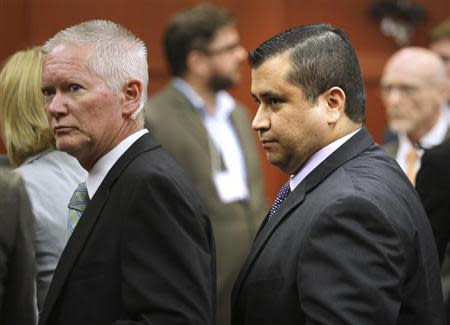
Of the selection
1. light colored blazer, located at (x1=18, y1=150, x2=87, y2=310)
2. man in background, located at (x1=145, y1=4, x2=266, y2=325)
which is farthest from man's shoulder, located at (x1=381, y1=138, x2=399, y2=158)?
light colored blazer, located at (x1=18, y1=150, x2=87, y2=310)

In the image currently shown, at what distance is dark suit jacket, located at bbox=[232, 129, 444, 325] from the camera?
8.68 ft

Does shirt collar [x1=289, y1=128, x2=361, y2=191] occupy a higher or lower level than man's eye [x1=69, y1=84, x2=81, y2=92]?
lower

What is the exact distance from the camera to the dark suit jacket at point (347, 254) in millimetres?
2646

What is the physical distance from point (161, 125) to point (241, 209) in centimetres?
64

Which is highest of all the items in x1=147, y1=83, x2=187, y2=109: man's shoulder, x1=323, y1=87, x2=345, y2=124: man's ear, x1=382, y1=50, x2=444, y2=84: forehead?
x1=323, y1=87, x2=345, y2=124: man's ear

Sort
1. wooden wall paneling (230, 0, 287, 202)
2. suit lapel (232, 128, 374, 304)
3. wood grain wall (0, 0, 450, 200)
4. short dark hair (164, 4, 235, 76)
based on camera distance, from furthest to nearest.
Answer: wooden wall paneling (230, 0, 287, 202) < short dark hair (164, 4, 235, 76) < wood grain wall (0, 0, 450, 200) < suit lapel (232, 128, 374, 304)

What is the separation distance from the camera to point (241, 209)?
625 cm

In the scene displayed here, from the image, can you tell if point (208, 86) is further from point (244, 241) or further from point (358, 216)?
point (358, 216)

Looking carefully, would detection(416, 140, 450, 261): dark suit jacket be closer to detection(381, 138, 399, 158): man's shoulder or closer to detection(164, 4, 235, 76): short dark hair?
detection(381, 138, 399, 158): man's shoulder

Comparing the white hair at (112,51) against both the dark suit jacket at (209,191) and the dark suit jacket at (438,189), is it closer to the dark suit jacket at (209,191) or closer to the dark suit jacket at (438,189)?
the dark suit jacket at (438,189)

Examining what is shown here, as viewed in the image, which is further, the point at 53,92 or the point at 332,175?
the point at 53,92

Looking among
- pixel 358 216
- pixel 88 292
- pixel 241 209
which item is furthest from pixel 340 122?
pixel 241 209

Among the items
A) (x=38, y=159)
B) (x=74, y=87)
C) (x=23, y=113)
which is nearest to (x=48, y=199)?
(x=38, y=159)

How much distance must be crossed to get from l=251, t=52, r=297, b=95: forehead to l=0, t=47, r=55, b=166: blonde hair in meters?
0.94
